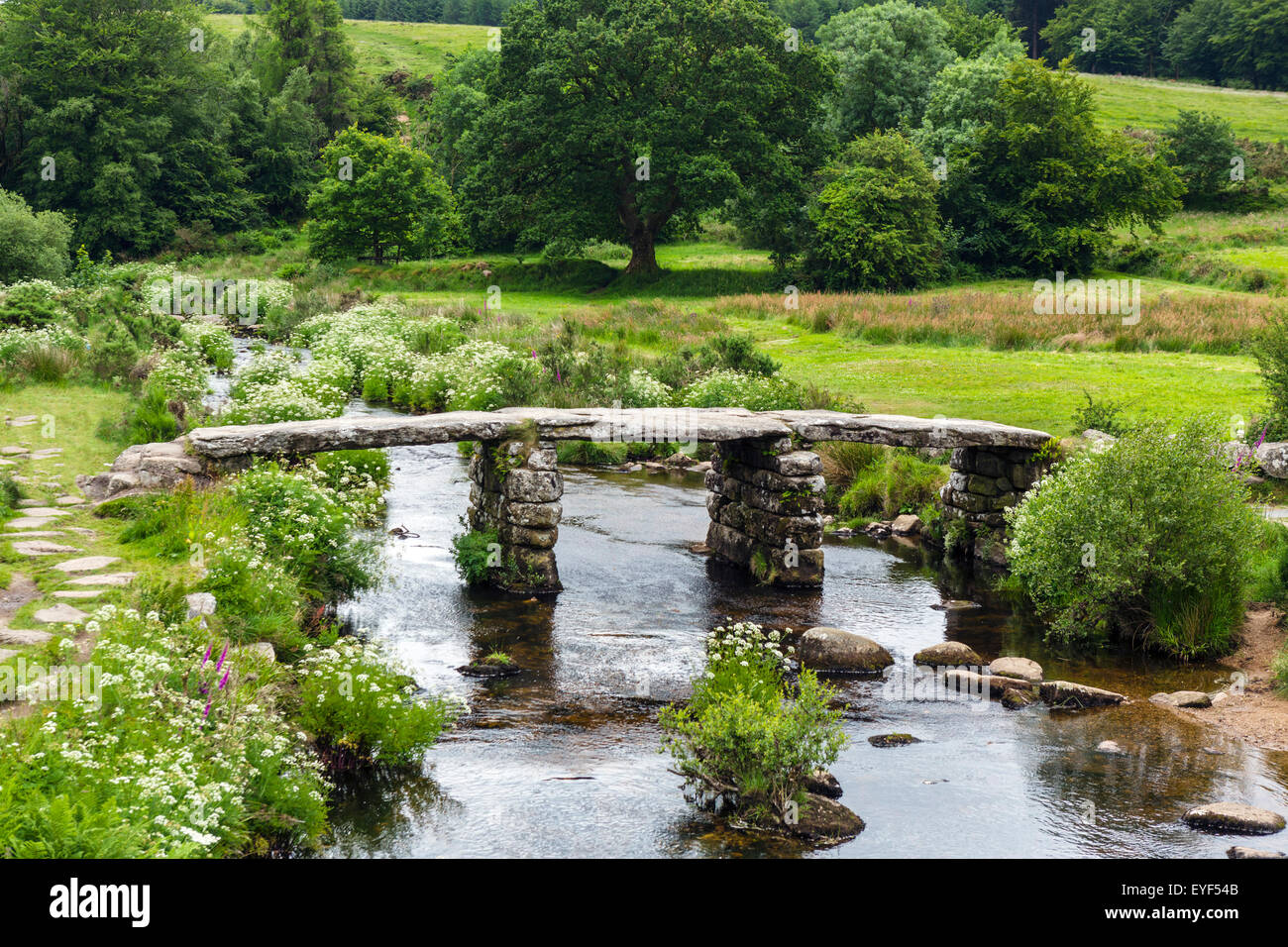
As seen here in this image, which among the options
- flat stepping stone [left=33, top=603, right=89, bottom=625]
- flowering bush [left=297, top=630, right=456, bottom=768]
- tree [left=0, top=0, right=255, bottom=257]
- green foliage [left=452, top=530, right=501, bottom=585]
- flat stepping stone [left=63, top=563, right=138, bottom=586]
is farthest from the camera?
tree [left=0, top=0, right=255, bottom=257]

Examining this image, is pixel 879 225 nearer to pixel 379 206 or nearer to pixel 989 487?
pixel 379 206

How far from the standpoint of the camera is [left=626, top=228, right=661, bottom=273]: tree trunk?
47.6 meters

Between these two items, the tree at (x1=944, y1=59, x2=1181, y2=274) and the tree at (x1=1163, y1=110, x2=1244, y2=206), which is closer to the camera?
the tree at (x1=944, y1=59, x2=1181, y2=274)

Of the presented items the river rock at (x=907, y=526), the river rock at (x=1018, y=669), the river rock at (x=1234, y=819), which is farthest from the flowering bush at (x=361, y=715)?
the river rock at (x=907, y=526)

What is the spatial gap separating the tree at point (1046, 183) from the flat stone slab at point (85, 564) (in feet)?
136

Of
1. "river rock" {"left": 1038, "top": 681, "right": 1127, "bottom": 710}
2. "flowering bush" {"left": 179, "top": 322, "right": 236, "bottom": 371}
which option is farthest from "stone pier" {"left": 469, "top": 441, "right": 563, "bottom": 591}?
"flowering bush" {"left": 179, "top": 322, "right": 236, "bottom": 371}

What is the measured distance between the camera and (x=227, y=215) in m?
57.7

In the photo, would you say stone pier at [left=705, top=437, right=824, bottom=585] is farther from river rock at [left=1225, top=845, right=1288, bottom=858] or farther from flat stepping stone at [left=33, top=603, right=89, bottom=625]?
flat stepping stone at [left=33, top=603, right=89, bottom=625]

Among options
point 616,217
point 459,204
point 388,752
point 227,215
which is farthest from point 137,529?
point 227,215

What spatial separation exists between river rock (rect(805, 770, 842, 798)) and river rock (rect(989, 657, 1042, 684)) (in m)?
3.78

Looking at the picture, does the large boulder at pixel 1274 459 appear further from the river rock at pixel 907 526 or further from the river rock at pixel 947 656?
the river rock at pixel 947 656

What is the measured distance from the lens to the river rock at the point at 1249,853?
8.50 m

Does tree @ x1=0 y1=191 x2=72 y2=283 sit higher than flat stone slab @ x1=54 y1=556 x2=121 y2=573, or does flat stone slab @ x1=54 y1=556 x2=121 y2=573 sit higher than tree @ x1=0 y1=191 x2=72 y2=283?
tree @ x1=0 y1=191 x2=72 y2=283
